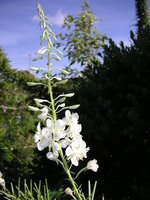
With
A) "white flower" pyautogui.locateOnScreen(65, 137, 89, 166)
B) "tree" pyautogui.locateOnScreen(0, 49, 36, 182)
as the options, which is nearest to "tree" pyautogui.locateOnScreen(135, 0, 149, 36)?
"tree" pyautogui.locateOnScreen(0, 49, 36, 182)

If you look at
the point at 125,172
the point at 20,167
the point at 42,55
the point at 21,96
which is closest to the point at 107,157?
the point at 125,172

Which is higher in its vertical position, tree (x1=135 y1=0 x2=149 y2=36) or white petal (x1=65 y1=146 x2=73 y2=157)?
tree (x1=135 y1=0 x2=149 y2=36)

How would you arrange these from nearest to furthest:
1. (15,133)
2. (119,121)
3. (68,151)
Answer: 1. (68,151)
2. (119,121)
3. (15,133)

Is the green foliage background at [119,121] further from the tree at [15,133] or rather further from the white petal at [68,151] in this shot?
the tree at [15,133]

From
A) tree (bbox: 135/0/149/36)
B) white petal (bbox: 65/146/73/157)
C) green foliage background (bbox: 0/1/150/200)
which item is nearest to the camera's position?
white petal (bbox: 65/146/73/157)

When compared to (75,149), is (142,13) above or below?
above

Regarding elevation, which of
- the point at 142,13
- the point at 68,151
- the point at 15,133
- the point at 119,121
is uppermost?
the point at 142,13

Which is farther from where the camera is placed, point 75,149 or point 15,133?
point 15,133

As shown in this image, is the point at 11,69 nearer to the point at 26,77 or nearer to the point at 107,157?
the point at 26,77

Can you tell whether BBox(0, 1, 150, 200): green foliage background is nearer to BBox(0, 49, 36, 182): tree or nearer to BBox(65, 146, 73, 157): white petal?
BBox(65, 146, 73, 157): white petal

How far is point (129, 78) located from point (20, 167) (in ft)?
12.0

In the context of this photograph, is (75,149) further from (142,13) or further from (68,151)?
(142,13)

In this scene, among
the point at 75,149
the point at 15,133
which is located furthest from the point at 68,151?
the point at 15,133

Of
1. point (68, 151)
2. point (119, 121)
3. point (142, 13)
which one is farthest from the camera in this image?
point (142, 13)
